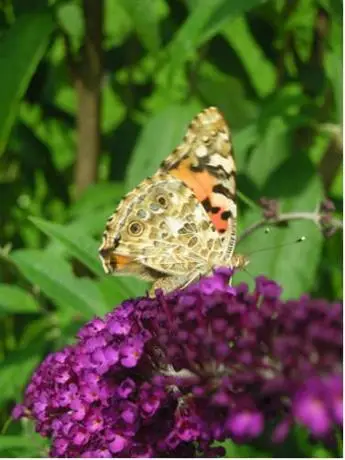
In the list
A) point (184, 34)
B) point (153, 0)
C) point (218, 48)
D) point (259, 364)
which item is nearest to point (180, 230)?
point (184, 34)

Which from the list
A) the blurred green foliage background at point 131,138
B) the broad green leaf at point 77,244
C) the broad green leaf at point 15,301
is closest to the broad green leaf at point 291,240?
the blurred green foliage background at point 131,138

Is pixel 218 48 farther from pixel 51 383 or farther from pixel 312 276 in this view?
pixel 51 383

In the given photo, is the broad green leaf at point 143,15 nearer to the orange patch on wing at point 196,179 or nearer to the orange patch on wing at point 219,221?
the orange patch on wing at point 196,179

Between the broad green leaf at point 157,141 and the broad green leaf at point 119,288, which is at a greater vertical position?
the broad green leaf at point 157,141

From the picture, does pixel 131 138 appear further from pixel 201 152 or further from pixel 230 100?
pixel 201 152

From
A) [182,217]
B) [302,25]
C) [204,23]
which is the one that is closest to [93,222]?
[182,217]

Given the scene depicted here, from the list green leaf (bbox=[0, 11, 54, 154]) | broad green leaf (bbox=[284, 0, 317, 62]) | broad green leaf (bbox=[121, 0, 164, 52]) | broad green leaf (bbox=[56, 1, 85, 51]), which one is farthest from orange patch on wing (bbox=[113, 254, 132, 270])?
broad green leaf (bbox=[284, 0, 317, 62])

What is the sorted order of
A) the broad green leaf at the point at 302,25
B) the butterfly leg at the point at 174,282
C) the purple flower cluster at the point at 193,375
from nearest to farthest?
1. the purple flower cluster at the point at 193,375
2. the butterfly leg at the point at 174,282
3. the broad green leaf at the point at 302,25

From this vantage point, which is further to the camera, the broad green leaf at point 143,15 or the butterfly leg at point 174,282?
the broad green leaf at point 143,15

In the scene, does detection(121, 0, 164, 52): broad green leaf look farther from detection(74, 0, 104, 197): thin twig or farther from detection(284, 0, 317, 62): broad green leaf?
detection(284, 0, 317, 62): broad green leaf
